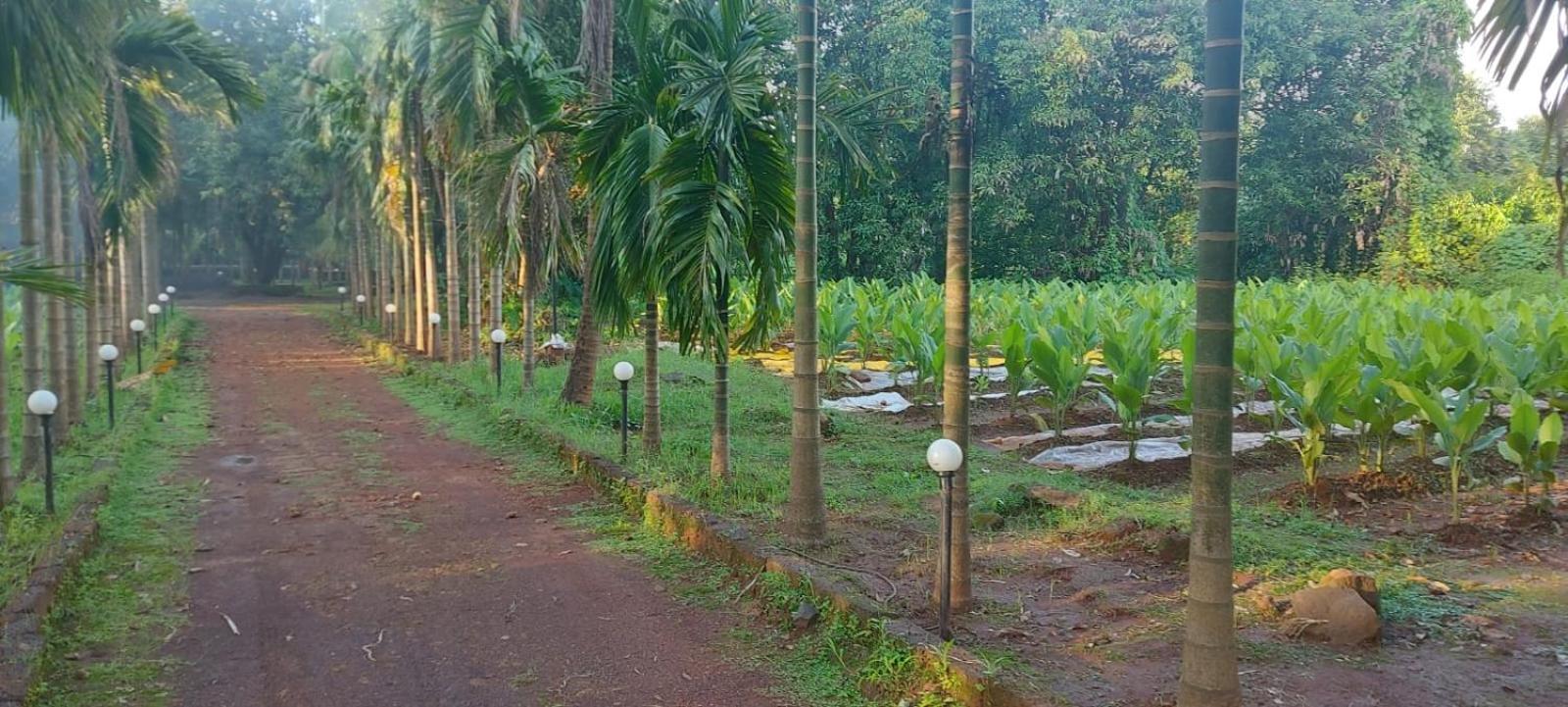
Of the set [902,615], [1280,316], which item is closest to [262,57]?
[1280,316]

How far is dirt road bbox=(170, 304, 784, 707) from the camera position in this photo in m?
4.52

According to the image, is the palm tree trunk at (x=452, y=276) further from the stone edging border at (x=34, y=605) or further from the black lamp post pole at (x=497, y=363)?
the stone edging border at (x=34, y=605)

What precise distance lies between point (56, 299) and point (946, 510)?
A: 8385 mm

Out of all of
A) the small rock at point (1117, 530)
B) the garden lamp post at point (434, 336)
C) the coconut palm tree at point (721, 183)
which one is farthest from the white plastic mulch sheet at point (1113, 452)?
the garden lamp post at point (434, 336)

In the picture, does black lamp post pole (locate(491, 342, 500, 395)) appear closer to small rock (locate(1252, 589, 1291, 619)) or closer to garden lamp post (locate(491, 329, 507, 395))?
garden lamp post (locate(491, 329, 507, 395))

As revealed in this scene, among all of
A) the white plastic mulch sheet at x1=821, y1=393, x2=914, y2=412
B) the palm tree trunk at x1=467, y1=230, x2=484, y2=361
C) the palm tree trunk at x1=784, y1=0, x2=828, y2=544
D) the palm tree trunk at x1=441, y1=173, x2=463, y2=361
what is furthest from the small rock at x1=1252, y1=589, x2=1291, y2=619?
the palm tree trunk at x1=441, y1=173, x2=463, y2=361

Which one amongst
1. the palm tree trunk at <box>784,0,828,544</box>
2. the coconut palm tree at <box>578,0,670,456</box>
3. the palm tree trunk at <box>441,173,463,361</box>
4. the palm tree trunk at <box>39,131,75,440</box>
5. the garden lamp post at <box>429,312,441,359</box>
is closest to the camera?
the palm tree trunk at <box>784,0,828,544</box>

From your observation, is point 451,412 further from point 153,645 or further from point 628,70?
point 153,645

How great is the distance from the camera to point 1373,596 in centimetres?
432

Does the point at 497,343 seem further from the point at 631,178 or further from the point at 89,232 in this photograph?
the point at 631,178

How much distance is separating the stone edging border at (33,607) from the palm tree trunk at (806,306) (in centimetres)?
357

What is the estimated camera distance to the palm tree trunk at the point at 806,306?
5.83 meters

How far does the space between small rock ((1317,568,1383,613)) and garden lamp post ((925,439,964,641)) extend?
1579mm

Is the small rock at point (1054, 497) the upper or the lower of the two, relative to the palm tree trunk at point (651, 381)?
lower
